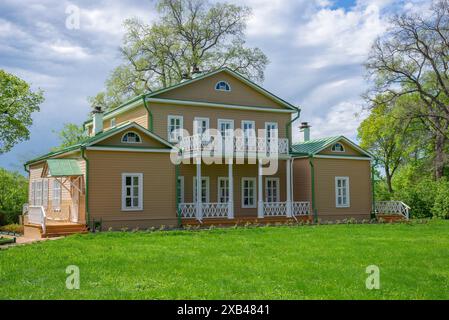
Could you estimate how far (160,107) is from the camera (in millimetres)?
24156

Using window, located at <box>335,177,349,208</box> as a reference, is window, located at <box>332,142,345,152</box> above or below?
above

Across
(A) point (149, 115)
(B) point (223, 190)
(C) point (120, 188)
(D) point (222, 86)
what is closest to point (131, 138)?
(C) point (120, 188)

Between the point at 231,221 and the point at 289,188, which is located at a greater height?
the point at 289,188

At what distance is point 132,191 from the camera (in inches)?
830

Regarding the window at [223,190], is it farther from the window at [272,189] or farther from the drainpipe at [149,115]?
the drainpipe at [149,115]

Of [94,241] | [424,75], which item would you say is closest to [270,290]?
[94,241]

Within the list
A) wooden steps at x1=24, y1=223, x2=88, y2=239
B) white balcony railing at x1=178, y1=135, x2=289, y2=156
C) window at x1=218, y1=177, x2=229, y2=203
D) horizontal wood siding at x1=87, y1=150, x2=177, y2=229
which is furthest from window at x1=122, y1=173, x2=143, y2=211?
window at x1=218, y1=177, x2=229, y2=203

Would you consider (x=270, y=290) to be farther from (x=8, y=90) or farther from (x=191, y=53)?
(x=191, y=53)

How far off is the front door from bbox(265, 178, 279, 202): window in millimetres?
9685

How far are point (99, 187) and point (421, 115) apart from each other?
22.1m

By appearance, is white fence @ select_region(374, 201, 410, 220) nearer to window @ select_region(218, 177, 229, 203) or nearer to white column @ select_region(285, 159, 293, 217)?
white column @ select_region(285, 159, 293, 217)

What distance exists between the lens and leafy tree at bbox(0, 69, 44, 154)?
3242cm

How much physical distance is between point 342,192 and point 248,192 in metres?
4.89

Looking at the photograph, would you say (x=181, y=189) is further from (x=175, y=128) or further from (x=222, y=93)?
(x=222, y=93)
